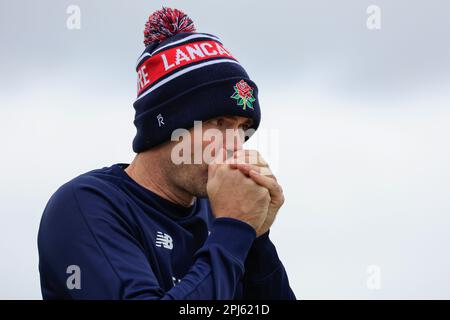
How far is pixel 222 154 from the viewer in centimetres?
313

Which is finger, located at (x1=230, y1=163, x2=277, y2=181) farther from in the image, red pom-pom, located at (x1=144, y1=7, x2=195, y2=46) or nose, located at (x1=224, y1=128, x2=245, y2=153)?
red pom-pom, located at (x1=144, y1=7, x2=195, y2=46)

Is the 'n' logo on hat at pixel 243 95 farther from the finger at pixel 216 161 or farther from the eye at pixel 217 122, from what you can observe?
the finger at pixel 216 161

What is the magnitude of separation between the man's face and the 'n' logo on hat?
0.37 ft

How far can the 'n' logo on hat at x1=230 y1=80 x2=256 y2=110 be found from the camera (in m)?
3.37

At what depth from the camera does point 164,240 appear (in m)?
3.09

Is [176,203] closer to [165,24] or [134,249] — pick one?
[134,249]

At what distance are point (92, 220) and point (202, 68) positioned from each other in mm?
1234

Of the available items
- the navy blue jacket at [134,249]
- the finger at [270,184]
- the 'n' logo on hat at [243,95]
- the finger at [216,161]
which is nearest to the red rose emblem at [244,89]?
the 'n' logo on hat at [243,95]

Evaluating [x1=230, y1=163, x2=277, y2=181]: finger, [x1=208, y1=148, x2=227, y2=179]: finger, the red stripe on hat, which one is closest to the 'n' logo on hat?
the red stripe on hat

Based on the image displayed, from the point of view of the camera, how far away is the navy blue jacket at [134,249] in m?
2.49

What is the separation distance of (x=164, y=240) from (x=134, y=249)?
42 centimetres

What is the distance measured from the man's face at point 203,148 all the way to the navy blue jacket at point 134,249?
0.61 feet
